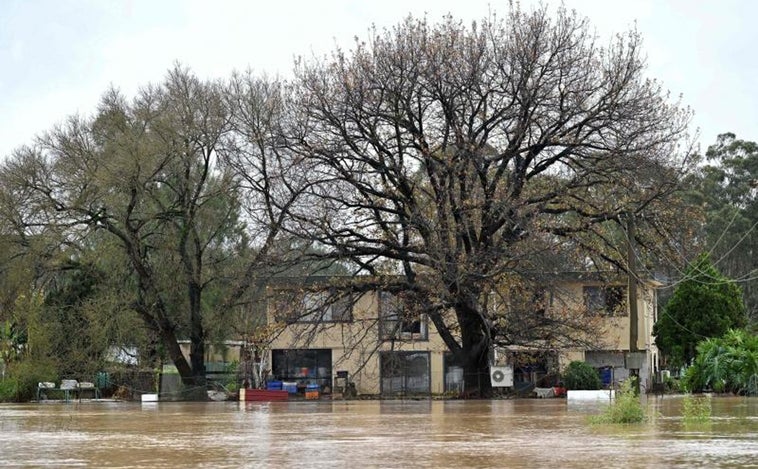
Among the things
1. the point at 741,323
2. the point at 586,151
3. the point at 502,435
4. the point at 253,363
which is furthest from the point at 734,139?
the point at 502,435

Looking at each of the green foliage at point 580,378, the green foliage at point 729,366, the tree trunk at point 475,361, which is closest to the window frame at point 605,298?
the green foliage at point 580,378

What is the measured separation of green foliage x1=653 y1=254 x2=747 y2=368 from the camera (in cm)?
5638

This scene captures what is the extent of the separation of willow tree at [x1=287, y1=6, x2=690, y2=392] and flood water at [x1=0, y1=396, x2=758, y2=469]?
15.3 m

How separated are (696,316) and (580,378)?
11575 millimetres

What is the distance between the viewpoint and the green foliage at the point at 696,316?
5638 cm

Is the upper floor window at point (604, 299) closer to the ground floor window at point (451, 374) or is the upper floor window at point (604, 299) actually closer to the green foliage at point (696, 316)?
the green foliage at point (696, 316)

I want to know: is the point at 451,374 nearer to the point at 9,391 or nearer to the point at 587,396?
the point at 9,391

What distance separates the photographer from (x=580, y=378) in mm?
47875

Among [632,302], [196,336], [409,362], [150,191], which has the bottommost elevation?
[409,362]

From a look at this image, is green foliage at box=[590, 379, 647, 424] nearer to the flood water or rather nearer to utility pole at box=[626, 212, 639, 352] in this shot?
the flood water

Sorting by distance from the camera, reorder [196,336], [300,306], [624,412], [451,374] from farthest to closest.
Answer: [451,374]
[196,336]
[300,306]
[624,412]

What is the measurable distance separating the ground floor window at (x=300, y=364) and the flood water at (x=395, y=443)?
1463 inches

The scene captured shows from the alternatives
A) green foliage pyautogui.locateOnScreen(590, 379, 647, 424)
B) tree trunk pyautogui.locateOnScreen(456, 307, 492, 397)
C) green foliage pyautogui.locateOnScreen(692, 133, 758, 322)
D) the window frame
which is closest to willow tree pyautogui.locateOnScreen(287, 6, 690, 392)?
tree trunk pyautogui.locateOnScreen(456, 307, 492, 397)

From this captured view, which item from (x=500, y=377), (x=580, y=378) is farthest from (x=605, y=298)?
(x=500, y=377)
